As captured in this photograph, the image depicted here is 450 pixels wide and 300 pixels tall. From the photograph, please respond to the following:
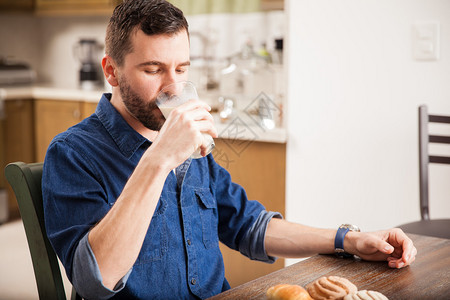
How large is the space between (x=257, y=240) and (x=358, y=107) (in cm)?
115

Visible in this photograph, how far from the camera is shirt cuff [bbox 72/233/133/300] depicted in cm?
98

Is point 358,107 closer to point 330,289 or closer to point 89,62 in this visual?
point 330,289

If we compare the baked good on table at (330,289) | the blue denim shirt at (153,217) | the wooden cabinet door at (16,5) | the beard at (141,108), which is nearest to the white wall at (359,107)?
the blue denim shirt at (153,217)

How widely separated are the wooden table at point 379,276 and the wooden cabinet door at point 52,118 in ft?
9.28

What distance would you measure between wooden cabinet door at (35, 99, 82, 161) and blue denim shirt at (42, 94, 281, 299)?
251 centimetres

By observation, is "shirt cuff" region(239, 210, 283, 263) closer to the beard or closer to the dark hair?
the beard

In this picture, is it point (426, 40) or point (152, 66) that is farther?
point (426, 40)

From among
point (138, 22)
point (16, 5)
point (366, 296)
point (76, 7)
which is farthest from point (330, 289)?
point (16, 5)

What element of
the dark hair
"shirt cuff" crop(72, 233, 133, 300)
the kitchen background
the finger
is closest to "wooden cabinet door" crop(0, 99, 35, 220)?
the kitchen background

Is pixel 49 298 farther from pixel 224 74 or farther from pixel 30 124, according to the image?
pixel 30 124

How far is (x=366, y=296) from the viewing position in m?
0.88

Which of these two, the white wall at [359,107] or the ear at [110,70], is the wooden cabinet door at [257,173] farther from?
the ear at [110,70]

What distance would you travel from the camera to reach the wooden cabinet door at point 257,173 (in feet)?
8.02

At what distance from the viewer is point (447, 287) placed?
3.22ft
